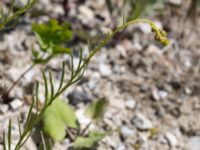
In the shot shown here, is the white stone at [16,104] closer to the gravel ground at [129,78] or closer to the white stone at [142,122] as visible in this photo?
the gravel ground at [129,78]

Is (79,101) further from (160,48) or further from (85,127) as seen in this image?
(160,48)

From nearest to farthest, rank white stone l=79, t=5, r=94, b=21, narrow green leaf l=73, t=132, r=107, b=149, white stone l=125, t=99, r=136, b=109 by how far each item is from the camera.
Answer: narrow green leaf l=73, t=132, r=107, b=149, white stone l=125, t=99, r=136, b=109, white stone l=79, t=5, r=94, b=21

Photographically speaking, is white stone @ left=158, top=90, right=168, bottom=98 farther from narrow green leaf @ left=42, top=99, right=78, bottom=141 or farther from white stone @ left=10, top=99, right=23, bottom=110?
white stone @ left=10, top=99, right=23, bottom=110

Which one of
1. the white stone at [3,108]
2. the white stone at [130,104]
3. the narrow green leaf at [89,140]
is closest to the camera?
the narrow green leaf at [89,140]

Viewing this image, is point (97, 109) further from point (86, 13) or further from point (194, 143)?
point (86, 13)

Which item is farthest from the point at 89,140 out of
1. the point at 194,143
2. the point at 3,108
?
the point at 194,143

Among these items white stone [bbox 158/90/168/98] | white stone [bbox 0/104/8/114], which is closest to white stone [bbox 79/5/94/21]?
white stone [bbox 158/90/168/98]

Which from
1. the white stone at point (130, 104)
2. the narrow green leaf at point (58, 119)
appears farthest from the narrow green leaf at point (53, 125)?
the white stone at point (130, 104)
